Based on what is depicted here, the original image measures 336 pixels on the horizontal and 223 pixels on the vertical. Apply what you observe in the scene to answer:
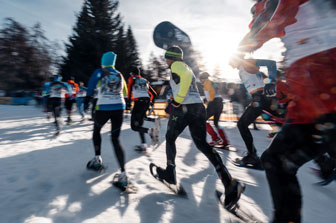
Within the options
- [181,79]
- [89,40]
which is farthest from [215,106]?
[89,40]

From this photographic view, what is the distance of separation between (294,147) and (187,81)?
153cm

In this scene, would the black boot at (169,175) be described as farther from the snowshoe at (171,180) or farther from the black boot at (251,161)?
the black boot at (251,161)

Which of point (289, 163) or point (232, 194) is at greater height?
point (289, 163)

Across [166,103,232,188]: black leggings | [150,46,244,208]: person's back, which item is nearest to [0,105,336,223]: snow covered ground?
[150,46,244,208]: person's back

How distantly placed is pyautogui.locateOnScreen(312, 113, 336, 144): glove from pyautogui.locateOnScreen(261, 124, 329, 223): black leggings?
0.03 meters

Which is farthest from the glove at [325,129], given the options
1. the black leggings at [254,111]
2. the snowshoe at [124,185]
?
the black leggings at [254,111]

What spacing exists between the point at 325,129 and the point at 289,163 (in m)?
0.30

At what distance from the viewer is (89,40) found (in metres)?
25.1

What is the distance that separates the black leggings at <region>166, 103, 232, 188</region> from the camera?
252cm

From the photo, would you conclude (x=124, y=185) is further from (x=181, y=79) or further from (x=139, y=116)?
(x=139, y=116)

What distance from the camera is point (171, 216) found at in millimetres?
2107

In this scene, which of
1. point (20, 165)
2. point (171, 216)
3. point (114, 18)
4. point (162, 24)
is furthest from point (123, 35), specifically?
point (171, 216)

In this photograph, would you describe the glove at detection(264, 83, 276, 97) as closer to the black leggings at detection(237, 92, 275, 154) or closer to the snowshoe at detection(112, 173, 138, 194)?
the black leggings at detection(237, 92, 275, 154)

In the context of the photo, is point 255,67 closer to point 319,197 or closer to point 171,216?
point 319,197
